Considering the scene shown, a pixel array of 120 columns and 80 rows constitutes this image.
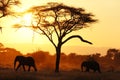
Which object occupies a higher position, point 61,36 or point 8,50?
point 61,36

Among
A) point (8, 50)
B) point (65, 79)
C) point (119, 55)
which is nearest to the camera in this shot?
point (65, 79)

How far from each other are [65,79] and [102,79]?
2866 mm

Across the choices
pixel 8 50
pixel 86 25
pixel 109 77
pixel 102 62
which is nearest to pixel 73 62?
pixel 102 62

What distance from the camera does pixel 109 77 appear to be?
44.3 metres

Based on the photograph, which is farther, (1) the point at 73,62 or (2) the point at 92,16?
(1) the point at 73,62

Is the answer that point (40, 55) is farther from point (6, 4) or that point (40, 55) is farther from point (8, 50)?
point (6, 4)

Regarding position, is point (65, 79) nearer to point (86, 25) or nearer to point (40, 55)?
point (86, 25)

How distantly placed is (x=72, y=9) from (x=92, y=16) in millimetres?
2177

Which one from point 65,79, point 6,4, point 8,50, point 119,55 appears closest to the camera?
point 65,79

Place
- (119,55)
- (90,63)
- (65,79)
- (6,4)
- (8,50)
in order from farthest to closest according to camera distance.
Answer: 1. (8,50)
2. (119,55)
3. (90,63)
4. (6,4)
5. (65,79)

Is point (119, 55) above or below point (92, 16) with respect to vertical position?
below

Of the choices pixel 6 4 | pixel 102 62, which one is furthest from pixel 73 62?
pixel 6 4

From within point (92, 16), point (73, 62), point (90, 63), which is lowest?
point (73, 62)

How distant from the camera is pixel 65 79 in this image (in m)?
41.7
